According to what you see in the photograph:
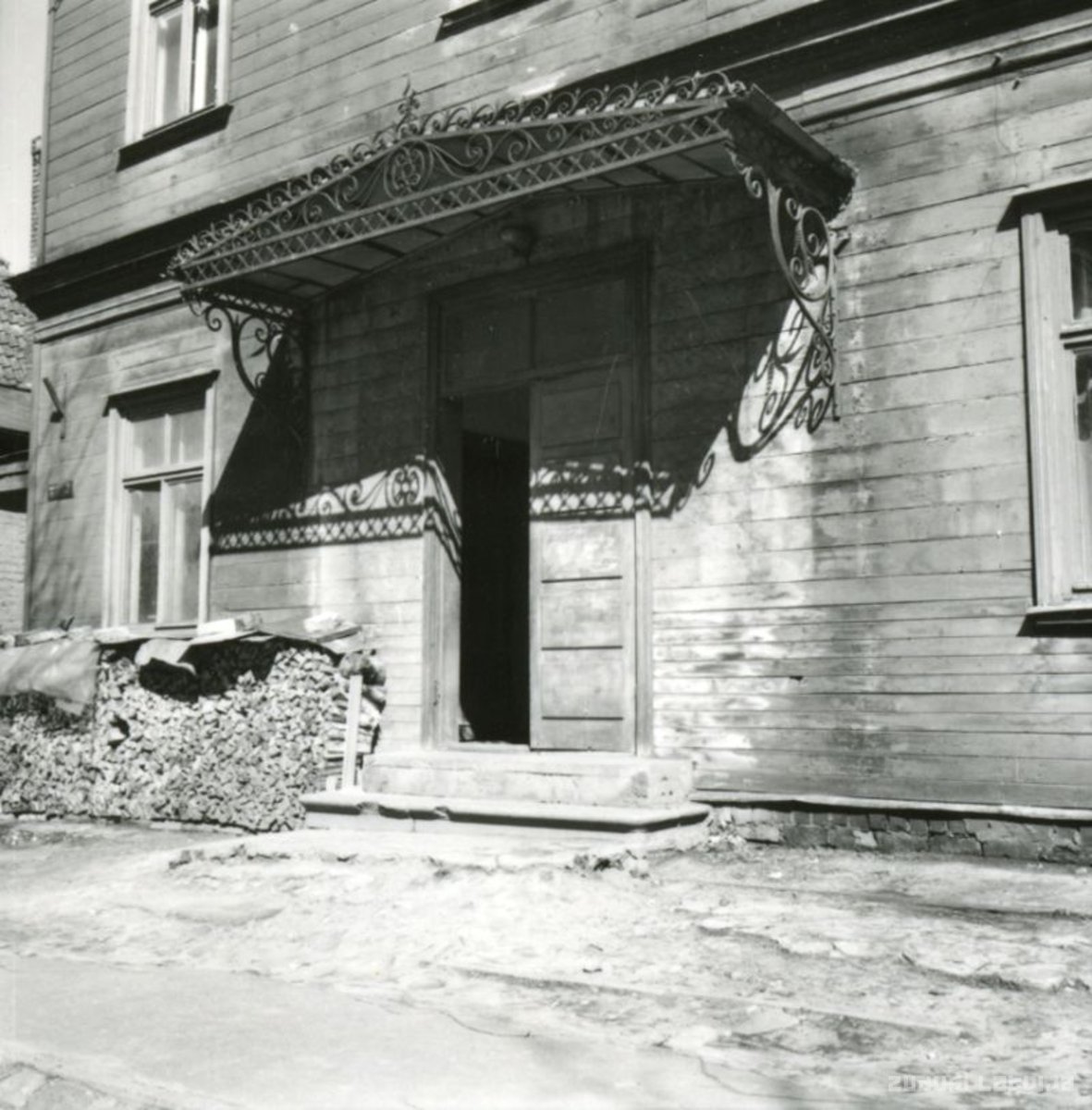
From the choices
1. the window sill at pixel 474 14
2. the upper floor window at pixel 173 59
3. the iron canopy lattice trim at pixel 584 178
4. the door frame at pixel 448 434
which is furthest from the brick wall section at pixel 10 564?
the window sill at pixel 474 14

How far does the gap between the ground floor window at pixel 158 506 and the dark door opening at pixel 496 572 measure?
235 cm

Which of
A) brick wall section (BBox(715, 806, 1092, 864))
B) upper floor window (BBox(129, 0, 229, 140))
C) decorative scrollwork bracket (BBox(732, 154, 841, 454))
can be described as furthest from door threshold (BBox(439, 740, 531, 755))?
upper floor window (BBox(129, 0, 229, 140))

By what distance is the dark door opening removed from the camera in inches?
469

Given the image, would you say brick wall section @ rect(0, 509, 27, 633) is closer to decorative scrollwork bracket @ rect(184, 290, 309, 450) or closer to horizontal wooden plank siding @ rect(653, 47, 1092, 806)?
decorative scrollwork bracket @ rect(184, 290, 309, 450)

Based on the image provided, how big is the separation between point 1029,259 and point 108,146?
8.99 metres

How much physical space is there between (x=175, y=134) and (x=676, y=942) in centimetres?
922

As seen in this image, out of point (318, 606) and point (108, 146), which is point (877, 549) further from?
point (108, 146)

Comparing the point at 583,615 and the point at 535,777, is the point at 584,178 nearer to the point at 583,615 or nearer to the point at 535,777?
the point at 583,615

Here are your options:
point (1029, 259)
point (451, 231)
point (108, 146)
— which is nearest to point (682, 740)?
point (1029, 259)

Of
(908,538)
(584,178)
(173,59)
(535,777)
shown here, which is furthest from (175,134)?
(908,538)

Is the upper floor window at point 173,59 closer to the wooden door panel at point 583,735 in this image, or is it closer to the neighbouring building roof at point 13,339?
the neighbouring building roof at point 13,339

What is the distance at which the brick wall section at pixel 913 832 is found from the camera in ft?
22.2

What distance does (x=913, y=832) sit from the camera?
7.22 meters

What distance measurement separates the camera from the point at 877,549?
7.47 metres
